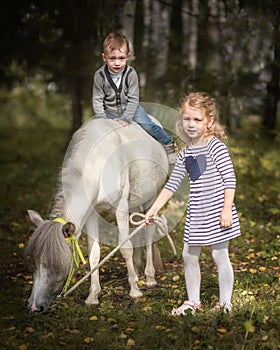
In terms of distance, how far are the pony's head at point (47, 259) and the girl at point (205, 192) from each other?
0.71 metres

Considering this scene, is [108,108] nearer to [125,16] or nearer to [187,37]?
[125,16]

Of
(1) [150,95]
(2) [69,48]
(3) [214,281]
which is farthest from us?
(2) [69,48]

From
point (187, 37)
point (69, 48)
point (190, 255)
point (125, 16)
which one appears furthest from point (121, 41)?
point (187, 37)

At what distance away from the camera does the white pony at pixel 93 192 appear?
477cm

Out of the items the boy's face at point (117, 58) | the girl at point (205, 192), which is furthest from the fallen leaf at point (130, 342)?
the boy's face at point (117, 58)

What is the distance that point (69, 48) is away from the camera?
12625 mm

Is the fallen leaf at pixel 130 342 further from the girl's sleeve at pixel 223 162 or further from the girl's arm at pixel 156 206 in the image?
the girl's sleeve at pixel 223 162

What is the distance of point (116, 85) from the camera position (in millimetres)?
5512

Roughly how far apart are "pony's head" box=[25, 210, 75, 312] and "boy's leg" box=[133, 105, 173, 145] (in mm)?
1461

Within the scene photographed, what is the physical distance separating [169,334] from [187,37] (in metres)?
12.5

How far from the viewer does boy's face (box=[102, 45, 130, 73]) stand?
Answer: 5.35 m

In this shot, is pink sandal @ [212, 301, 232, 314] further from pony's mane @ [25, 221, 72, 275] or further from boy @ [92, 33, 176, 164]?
boy @ [92, 33, 176, 164]

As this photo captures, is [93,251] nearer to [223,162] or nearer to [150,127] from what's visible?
[150,127]

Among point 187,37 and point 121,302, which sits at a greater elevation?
point 187,37
